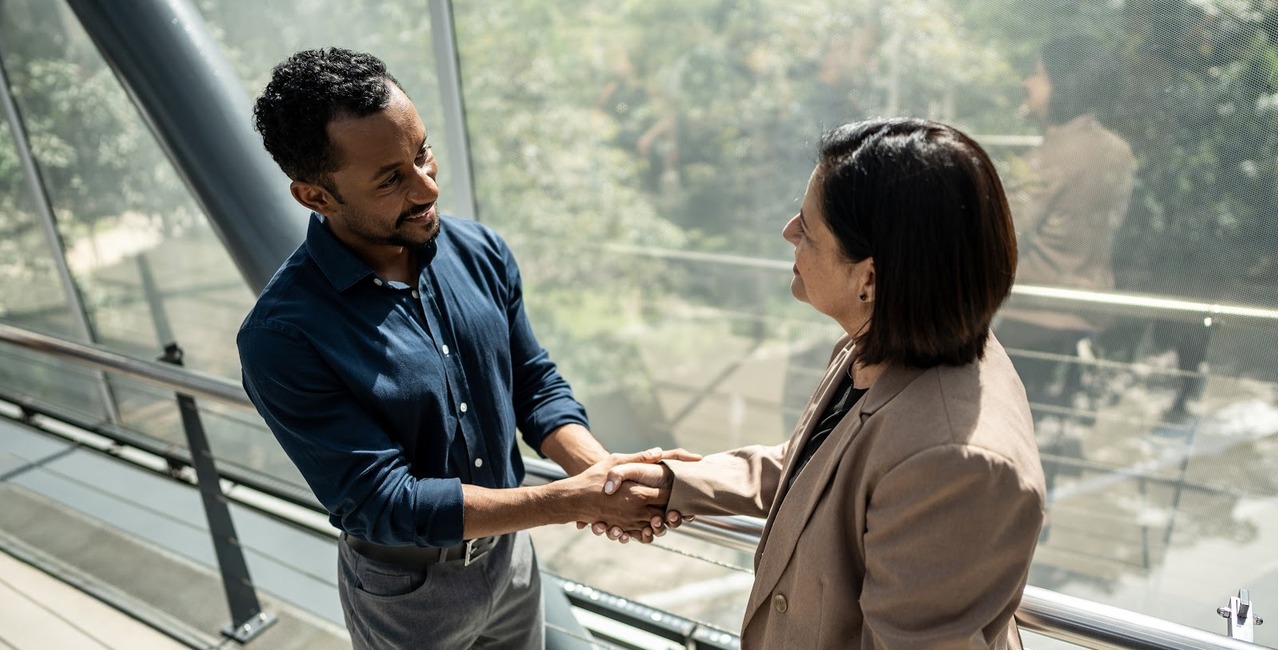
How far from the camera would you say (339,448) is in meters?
1.23

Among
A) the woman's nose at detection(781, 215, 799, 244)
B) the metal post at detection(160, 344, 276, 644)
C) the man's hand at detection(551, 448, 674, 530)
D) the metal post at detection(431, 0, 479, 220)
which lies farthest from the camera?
the metal post at detection(431, 0, 479, 220)

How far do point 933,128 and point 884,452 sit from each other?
14.4 inches

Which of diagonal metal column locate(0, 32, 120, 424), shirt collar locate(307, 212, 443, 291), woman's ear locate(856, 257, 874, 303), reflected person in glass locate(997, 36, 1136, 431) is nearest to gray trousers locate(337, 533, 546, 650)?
shirt collar locate(307, 212, 443, 291)

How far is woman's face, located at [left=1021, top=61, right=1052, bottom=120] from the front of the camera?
2.59 meters

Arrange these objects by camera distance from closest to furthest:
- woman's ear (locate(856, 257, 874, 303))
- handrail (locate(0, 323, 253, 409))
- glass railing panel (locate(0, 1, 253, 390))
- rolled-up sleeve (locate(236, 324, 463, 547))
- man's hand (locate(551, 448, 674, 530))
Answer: woman's ear (locate(856, 257, 874, 303)) < rolled-up sleeve (locate(236, 324, 463, 547)) < man's hand (locate(551, 448, 674, 530)) < handrail (locate(0, 323, 253, 409)) < glass railing panel (locate(0, 1, 253, 390))

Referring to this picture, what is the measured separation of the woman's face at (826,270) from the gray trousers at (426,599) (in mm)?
777

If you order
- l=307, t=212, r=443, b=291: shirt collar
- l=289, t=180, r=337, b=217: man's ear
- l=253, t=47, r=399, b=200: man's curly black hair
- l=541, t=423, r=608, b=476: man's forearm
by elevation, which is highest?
l=253, t=47, r=399, b=200: man's curly black hair

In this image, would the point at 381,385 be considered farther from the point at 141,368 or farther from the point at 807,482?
the point at 141,368

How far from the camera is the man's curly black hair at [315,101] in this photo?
4.06ft

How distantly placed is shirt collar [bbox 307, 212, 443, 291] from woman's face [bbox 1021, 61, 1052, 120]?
2203 millimetres

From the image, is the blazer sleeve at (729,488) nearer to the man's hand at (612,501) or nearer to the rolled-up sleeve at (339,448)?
the man's hand at (612,501)

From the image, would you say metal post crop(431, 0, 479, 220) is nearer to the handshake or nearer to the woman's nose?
the handshake

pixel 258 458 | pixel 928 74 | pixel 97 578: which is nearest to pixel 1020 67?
pixel 928 74

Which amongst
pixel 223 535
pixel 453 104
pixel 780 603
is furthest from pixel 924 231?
pixel 453 104
